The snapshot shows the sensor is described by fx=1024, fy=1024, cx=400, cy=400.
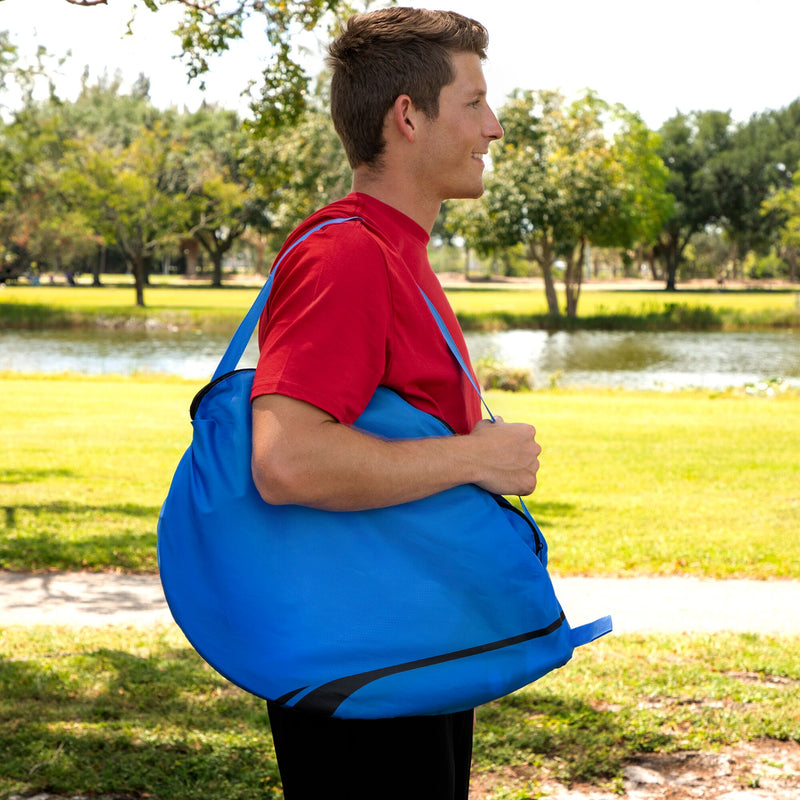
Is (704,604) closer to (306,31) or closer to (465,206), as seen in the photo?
(306,31)

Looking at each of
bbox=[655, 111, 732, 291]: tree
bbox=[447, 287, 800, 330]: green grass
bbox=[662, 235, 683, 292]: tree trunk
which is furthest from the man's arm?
bbox=[662, 235, 683, 292]: tree trunk

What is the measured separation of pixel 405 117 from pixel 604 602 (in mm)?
5209

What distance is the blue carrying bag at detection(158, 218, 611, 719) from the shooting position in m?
1.58

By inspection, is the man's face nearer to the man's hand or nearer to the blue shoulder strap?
the blue shoulder strap

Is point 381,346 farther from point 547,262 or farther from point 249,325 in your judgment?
point 547,262

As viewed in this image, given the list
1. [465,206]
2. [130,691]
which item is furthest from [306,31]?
[465,206]

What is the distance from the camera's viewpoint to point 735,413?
16094 millimetres

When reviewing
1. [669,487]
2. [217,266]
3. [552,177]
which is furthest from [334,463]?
[217,266]

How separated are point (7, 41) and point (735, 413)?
25.9 meters

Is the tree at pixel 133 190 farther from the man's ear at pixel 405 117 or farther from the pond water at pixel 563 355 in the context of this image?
the man's ear at pixel 405 117

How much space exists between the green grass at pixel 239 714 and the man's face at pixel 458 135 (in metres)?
2.67

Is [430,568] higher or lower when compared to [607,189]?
lower

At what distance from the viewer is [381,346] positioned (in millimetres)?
1591

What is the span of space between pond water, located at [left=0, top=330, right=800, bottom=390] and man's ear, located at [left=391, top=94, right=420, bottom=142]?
1866 cm
